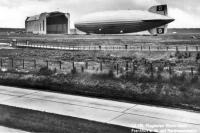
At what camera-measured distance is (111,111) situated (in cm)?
802

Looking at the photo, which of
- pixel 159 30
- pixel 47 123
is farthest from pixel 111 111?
pixel 159 30

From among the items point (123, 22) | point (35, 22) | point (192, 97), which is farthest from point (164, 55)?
point (35, 22)

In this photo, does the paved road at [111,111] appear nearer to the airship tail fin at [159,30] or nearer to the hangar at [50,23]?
the airship tail fin at [159,30]

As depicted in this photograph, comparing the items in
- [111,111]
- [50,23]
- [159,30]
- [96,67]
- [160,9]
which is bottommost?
[96,67]

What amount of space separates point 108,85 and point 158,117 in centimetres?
597

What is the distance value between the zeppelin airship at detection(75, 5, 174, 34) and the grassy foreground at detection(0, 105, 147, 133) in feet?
339

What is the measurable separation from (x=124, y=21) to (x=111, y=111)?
338 feet

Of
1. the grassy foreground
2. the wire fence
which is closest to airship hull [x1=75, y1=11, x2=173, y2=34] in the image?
the wire fence

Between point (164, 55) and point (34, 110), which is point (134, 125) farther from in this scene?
point (164, 55)

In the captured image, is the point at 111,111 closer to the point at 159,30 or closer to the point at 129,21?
the point at 129,21

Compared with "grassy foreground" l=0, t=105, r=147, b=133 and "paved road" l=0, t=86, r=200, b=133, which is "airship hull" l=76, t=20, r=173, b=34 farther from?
"grassy foreground" l=0, t=105, r=147, b=133

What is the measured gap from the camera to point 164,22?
11450 centimetres

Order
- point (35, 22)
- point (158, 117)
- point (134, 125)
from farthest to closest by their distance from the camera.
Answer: point (35, 22)
point (158, 117)
point (134, 125)

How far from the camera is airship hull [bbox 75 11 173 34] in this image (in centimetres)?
10938
